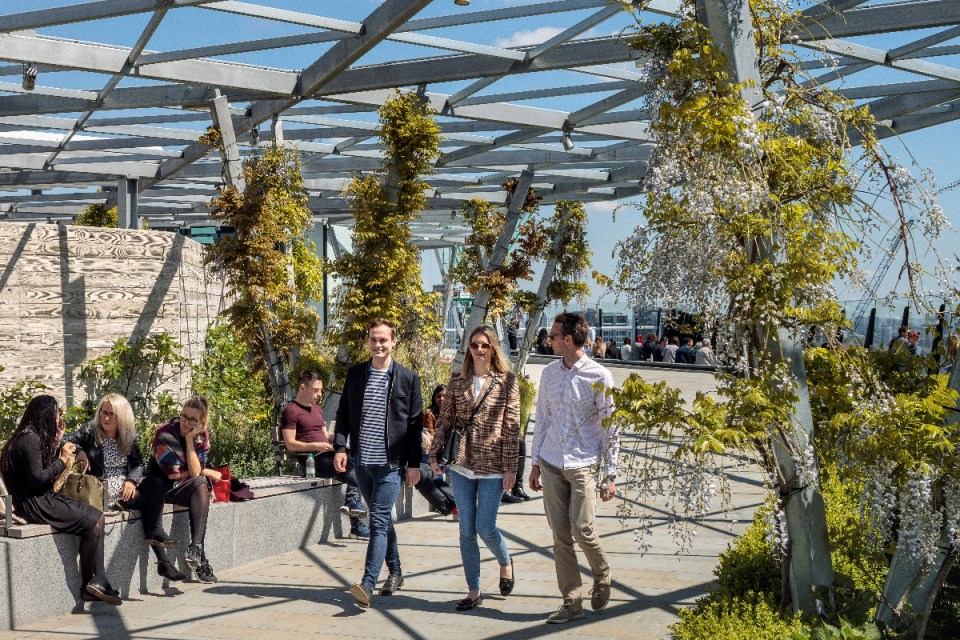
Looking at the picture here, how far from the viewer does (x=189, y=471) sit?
6480 mm

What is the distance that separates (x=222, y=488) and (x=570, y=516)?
2615 mm

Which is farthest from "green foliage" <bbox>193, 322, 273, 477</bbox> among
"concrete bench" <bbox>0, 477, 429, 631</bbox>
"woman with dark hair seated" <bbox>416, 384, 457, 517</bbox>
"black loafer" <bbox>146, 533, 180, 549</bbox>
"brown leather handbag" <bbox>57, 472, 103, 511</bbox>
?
"brown leather handbag" <bbox>57, 472, 103, 511</bbox>

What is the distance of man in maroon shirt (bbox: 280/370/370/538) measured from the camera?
25.7 ft

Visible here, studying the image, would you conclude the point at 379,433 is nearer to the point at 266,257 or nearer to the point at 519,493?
the point at 519,493

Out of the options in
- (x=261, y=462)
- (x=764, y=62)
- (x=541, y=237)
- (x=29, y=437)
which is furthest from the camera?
(x=541, y=237)

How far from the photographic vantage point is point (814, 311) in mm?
3980

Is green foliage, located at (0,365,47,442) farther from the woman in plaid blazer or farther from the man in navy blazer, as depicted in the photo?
the woman in plaid blazer

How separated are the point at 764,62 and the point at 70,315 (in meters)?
7.29

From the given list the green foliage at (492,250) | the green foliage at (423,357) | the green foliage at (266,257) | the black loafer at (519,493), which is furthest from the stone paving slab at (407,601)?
the green foliage at (492,250)

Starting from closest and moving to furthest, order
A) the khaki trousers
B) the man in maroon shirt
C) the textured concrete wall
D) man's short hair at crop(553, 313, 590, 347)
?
the khaki trousers < man's short hair at crop(553, 313, 590, 347) < the man in maroon shirt < the textured concrete wall

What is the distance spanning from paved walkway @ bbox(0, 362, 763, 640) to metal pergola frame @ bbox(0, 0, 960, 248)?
2792mm

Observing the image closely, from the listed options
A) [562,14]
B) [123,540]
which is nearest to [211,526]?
[123,540]

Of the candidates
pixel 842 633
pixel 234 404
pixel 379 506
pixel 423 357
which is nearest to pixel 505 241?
pixel 423 357

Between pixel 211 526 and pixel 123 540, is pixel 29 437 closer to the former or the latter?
pixel 123 540
